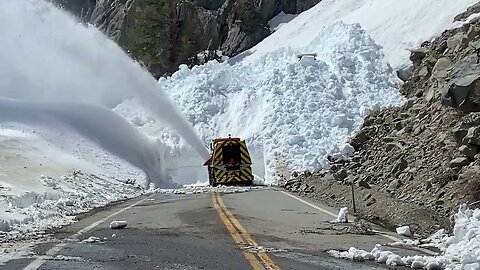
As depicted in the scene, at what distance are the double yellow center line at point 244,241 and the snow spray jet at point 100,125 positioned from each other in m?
16.0

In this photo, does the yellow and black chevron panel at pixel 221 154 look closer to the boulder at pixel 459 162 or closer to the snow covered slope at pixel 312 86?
the snow covered slope at pixel 312 86

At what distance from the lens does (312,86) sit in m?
31.8

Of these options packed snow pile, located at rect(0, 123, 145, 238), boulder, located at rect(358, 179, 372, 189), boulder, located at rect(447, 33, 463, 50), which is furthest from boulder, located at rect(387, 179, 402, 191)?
boulder, located at rect(447, 33, 463, 50)

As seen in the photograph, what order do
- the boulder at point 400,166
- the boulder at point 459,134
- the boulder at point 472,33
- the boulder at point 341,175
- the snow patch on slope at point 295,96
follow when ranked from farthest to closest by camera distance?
the snow patch on slope at point 295,96 < the boulder at point 472,33 < the boulder at point 341,175 < the boulder at point 400,166 < the boulder at point 459,134

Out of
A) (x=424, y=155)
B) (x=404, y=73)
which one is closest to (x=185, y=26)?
(x=404, y=73)

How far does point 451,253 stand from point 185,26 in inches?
1698

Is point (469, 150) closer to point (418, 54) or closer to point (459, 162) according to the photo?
point (459, 162)

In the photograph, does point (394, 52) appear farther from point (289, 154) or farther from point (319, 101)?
point (289, 154)

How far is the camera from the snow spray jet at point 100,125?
30.4m

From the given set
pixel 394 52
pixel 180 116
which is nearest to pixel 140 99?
pixel 180 116

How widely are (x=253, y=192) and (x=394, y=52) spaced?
1422 cm

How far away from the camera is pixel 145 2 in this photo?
46594 millimetres

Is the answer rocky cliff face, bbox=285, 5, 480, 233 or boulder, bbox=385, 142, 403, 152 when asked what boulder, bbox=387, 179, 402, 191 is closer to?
rocky cliff face, bbox=285, 5, 480, 233

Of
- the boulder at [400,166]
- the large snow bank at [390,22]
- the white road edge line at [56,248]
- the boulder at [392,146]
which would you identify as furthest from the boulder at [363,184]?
the large snow bank at [390,22]
